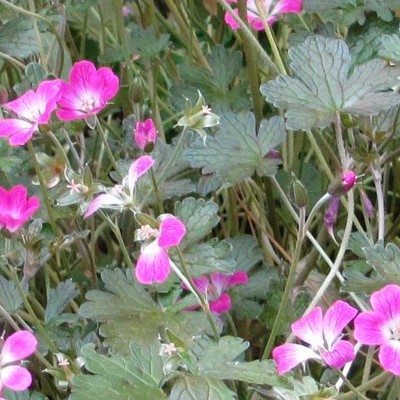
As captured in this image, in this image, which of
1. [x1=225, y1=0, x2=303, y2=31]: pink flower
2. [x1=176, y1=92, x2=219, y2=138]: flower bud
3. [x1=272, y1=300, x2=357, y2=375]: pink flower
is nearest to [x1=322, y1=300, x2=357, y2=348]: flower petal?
[x1=272, y1=300, x2=357, y2=375]: pink flower

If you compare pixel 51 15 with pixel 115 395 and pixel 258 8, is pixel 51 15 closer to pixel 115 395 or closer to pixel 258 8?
pixel 258 8

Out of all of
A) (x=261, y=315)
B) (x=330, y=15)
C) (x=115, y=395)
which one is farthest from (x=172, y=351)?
(x=330, y=15)

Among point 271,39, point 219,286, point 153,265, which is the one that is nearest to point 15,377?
point 153,265

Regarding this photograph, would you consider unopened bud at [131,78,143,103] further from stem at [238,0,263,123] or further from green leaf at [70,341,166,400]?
green leaf at [70,341,166,400]

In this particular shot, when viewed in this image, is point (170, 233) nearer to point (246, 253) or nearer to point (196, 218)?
point (196, 218)

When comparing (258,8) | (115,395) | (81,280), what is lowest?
(81,280)

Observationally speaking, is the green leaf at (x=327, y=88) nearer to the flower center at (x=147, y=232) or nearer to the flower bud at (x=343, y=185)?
the flower bud at (x=343, y=185)

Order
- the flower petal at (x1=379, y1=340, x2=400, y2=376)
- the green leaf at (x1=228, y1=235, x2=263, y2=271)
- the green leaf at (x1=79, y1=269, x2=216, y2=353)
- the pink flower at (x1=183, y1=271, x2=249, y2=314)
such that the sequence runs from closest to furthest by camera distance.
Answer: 1. the flower petal at (x1=379, y1=340, x2=400, y2=376)
2. the green leaf at (x1=79, y1=269, x2=216, y2=353)
3. the pink flower at (x1=183, y1=271, x2=249, y2=314)
4. the green leaf at (x1=228, y1=235, x2=263, y2=271)
